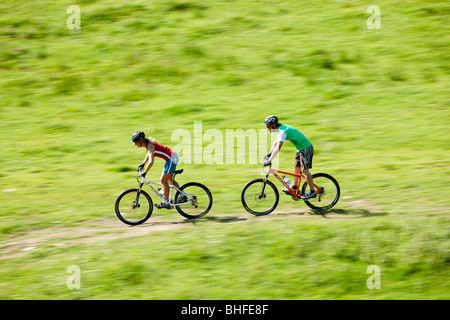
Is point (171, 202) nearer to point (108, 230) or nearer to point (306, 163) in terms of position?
point (108, 230)

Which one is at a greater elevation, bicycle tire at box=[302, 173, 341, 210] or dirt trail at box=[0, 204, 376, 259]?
bicycle tire at box=[302, 173, 341, 210]

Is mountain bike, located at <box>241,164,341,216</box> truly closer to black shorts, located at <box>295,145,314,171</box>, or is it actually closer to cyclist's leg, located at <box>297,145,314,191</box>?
cyclist's leg, located at <box>297,145,314,191</box>

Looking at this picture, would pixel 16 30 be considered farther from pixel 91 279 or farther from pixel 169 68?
pixel 91 279

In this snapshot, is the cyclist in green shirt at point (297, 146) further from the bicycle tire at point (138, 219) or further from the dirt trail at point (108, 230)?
the bicycle tire at point (138, 219)

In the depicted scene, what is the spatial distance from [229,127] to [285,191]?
27.0ft

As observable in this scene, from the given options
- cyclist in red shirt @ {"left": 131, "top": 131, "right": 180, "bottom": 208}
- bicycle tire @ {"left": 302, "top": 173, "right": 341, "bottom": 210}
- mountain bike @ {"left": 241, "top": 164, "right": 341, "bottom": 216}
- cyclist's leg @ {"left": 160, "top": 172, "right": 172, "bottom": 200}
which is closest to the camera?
cyclist in red shirt @ {"left": 131, "top": 131, "right": 180, "bottom": 208}

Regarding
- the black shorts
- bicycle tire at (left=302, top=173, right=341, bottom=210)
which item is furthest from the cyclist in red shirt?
bicycle tire at (left=302, top=173, right=341, bottom=210)

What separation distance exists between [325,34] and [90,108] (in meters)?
12.6

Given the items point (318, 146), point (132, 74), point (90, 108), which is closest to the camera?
point (318, 146)

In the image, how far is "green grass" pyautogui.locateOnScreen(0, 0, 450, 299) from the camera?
970 centimetres

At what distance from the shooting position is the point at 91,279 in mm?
9711

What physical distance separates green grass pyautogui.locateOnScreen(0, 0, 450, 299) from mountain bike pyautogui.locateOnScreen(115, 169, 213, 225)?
52cm

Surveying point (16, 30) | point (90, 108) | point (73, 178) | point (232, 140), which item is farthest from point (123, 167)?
point (16, 30)

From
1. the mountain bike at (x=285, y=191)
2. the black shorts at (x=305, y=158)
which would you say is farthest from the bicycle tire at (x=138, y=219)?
the black shorts at (x=305, y=158)
